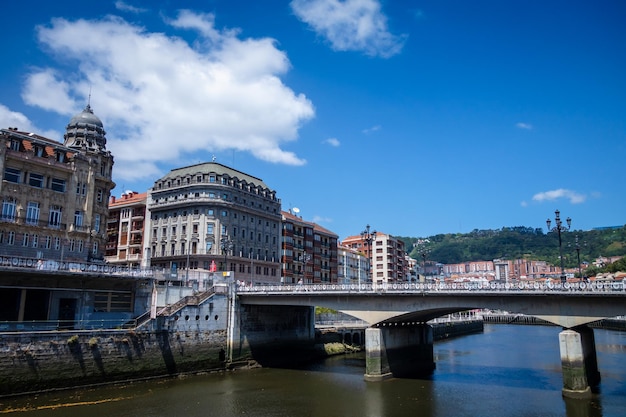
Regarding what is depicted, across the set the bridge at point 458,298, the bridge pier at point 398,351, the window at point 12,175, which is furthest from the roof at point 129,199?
the bridge pier at point 398,351

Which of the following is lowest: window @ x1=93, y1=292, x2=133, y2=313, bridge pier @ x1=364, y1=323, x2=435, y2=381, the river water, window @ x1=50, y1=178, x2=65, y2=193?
the river water

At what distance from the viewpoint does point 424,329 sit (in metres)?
62.1

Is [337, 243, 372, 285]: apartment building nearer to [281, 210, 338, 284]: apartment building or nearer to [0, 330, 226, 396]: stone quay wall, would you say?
[281, 210, 338, 284]: apartment building

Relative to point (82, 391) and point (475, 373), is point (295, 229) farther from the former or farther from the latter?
point (82, 391)

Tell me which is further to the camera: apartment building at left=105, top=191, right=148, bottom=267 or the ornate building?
apartment building at left=105, top=191, right=148, bottom=267

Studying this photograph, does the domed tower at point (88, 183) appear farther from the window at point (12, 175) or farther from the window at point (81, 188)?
the window at point (12, 175)

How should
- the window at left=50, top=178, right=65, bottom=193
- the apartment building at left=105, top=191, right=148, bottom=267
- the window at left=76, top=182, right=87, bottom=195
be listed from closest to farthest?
the window at left=50, top=178, right=65, bottom=193 → the window at left=76, top=182, right=87, bottom=195 → the apartment building at left=105, top=191, right=148, bottom=267

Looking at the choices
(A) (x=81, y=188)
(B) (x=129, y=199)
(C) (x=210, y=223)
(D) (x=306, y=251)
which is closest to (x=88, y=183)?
(A) (x=81, y=188)

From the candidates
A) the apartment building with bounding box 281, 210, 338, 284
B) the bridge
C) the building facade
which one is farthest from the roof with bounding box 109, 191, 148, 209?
the bridge

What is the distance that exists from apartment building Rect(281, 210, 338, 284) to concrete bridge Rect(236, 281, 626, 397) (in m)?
42.3

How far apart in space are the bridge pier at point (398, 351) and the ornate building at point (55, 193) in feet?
127

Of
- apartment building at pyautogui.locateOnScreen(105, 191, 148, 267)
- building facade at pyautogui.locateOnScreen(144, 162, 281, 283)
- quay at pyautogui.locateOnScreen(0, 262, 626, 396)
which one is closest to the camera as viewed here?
quay at pyautogui.locateOnScreen(0, 262, 626, 396)

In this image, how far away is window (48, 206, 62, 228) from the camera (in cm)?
5959

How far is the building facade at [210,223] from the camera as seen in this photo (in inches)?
3460
